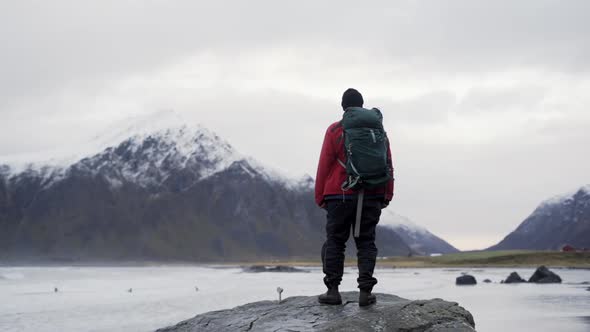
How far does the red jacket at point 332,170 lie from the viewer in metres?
9.70

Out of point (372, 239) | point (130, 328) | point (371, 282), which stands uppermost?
point (372, 239)

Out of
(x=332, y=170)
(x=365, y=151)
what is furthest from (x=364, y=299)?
(x=365, y=151)

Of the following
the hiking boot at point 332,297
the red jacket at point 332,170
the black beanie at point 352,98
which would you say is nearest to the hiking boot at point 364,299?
the hiking boot at point 332,297

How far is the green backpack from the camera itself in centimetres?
950

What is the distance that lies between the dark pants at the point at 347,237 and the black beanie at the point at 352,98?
1.54 m

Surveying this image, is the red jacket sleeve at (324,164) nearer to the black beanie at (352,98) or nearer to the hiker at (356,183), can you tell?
the hiker at (356,183)

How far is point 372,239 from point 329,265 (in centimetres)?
73

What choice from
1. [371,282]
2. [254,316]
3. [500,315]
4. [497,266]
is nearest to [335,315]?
[371,282]

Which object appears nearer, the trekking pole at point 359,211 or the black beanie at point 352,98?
the trekking pole at point 359,211

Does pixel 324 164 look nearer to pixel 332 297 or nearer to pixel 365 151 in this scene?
pixel 365 151

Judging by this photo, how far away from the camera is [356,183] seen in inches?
372

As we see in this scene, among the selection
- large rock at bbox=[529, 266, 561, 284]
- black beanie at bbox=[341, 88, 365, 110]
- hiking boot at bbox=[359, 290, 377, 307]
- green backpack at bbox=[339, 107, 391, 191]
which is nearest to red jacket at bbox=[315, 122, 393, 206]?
green backpack at bbox=[339, 107, 391, 191]

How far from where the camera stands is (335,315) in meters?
9.81

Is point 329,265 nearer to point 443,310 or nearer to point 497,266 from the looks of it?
point 443,310
